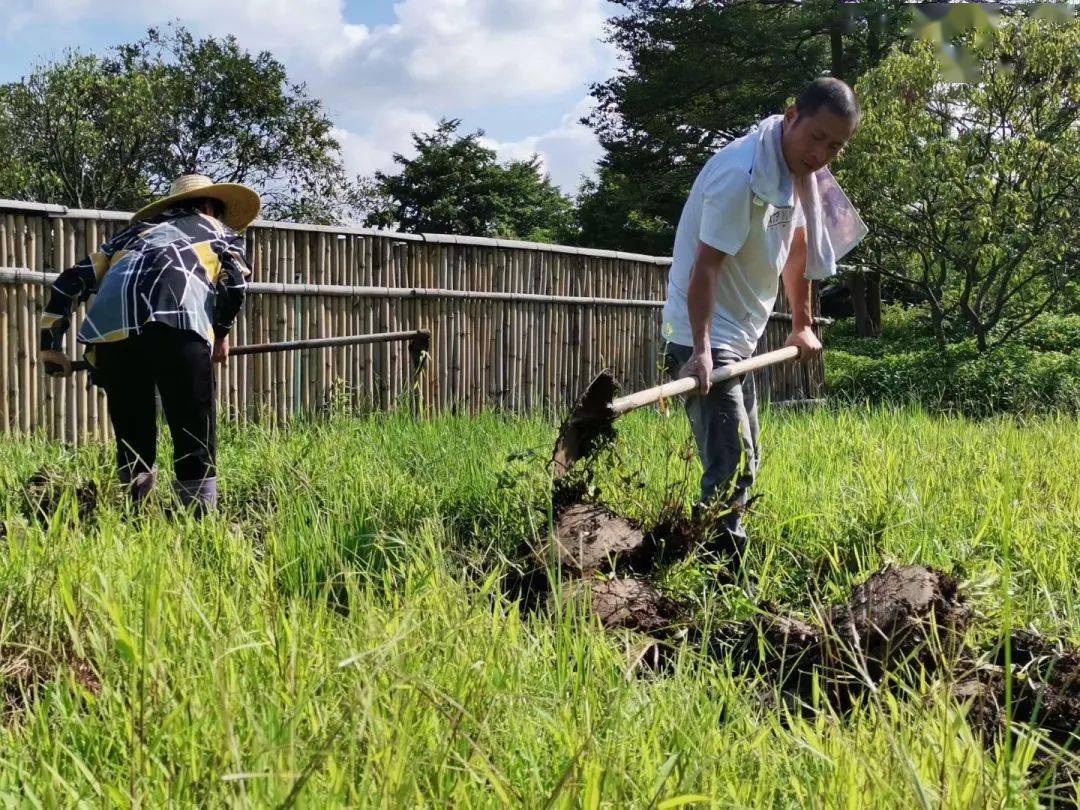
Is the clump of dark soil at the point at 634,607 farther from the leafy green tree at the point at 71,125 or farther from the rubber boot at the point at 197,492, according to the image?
the leafy green tree at the point at 71,125

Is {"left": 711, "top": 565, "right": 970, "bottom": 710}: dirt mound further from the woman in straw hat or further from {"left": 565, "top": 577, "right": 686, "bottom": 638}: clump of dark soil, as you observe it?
the woman in straw hat

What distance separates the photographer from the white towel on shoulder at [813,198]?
3369 millimetres

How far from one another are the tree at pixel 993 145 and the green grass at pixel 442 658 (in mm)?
8097

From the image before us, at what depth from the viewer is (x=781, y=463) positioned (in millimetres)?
4547

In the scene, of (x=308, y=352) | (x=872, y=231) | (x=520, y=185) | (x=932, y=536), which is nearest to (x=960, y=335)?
(x=872, y=231)

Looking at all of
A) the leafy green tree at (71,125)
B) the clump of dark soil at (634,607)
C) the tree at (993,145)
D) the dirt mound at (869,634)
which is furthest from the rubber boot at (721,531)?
the leafy green tree at (71,125)

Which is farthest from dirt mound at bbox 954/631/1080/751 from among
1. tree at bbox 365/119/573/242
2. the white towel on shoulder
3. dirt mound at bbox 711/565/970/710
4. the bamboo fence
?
tree at bbox 365/119/573/242

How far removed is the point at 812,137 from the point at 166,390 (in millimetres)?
2415

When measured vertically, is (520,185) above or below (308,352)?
above

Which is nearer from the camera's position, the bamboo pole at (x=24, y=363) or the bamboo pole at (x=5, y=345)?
the bamboo pole at (x=5, y=345)

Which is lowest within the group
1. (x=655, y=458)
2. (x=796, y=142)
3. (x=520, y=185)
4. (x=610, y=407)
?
(x=655, y=458)

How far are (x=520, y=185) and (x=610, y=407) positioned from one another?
3388 centimetres

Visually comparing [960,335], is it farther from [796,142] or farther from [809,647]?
[809,647]

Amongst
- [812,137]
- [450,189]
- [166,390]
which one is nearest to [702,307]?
[812,137]
